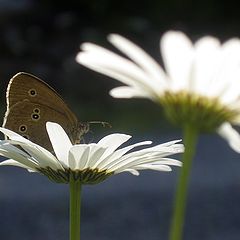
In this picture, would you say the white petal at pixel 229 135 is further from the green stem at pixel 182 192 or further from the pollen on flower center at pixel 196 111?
the green stem at pixel 182 192

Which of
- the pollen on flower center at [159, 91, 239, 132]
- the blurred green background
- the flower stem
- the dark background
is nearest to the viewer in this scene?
the flower stem

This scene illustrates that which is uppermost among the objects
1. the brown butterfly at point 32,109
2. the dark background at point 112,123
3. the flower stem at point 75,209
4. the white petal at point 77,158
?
the dark background at point 112,123

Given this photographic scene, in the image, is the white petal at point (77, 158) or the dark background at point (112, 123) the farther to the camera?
the dark background at point (112, 123)

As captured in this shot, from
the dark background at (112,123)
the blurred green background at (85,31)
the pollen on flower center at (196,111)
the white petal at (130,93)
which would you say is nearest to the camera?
the pollen on flower center at (196,111)

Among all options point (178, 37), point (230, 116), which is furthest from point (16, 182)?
point (230, 116)

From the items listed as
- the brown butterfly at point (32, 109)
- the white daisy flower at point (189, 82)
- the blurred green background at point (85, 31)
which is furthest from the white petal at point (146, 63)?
the blurred green background at point (85, 31)

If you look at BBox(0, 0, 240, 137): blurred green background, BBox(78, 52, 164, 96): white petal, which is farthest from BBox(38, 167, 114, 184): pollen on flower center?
BBox(0, 0, 240, 137): blurred green background

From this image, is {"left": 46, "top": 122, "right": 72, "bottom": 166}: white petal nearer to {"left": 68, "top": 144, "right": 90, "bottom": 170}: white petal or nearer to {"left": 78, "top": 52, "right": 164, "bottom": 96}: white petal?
{"left": 68, "top": 144, "right": 90, "bottom": 170}: white petal

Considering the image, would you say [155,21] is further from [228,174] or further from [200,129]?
[200,129]
